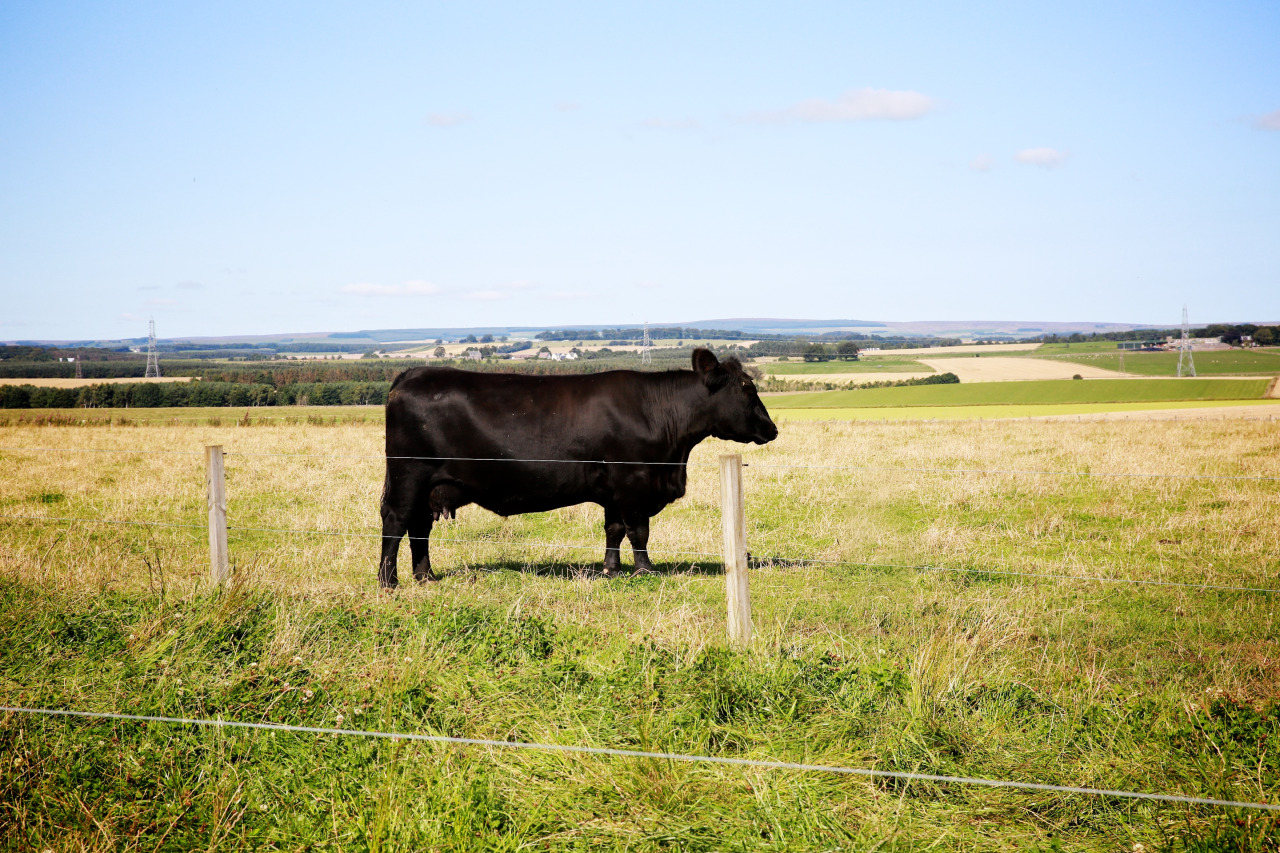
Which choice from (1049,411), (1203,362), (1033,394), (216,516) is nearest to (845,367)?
(1033,394)

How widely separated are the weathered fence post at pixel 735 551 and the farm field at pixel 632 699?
0.14 m

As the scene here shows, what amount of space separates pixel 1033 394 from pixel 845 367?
3298cm

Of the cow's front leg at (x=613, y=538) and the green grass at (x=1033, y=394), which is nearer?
the cow's front leg at (x=613, y=538)

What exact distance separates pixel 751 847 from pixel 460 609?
3159 millimetres

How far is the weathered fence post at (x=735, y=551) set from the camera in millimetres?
5371

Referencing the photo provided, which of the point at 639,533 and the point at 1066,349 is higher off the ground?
the point at 1066,349

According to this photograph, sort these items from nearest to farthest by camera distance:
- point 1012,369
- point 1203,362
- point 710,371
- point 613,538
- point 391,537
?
1. point 391,537
2. point 613,538
3. point 710,371
4. point 1203,362
5. point 1012,369

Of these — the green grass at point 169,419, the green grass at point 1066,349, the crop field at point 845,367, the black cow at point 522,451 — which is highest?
the green grass at point 1066,349

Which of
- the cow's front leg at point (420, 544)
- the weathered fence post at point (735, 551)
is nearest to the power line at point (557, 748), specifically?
the weathered fence post at point (735, 551)

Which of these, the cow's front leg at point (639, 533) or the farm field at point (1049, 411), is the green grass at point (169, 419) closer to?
the farm field at point (1049, 411)

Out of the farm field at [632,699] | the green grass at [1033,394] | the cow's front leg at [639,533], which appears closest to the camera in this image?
the farm field at [632,699]

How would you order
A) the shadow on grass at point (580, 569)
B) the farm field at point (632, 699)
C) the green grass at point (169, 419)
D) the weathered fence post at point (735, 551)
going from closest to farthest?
the farm field at point (632, 699) → the weathered fence post at point (735, 551) → the shadow on grass at point (580, 569) → the green grass at point (169, 419)

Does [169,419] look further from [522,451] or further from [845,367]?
[845,367]

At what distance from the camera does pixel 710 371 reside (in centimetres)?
967
